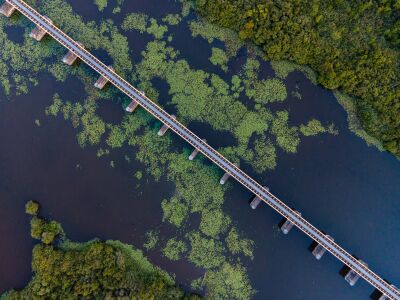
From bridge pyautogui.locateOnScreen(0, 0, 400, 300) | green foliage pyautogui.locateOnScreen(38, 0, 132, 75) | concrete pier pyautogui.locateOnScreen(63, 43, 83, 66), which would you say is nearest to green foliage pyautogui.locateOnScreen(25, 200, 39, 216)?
bridge pyautogui.locateOnScreen(0, 0, 400, 300)

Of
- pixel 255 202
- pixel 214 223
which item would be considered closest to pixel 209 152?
pixel 255 202

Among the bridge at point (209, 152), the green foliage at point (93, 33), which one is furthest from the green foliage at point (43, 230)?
the green foliage at point (93, 33)

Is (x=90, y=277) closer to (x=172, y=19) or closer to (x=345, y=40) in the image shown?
(x=172, y=19)

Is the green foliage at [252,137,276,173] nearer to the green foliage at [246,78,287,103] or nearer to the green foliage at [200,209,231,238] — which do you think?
the green foliage at [246,78,287,103]

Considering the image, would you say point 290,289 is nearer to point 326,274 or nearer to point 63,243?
point 326,274

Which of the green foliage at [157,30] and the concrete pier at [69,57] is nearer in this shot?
the concrete pier at [69,57]

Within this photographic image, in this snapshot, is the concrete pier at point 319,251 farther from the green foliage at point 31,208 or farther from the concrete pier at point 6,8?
the concrete pier at point 6,8
